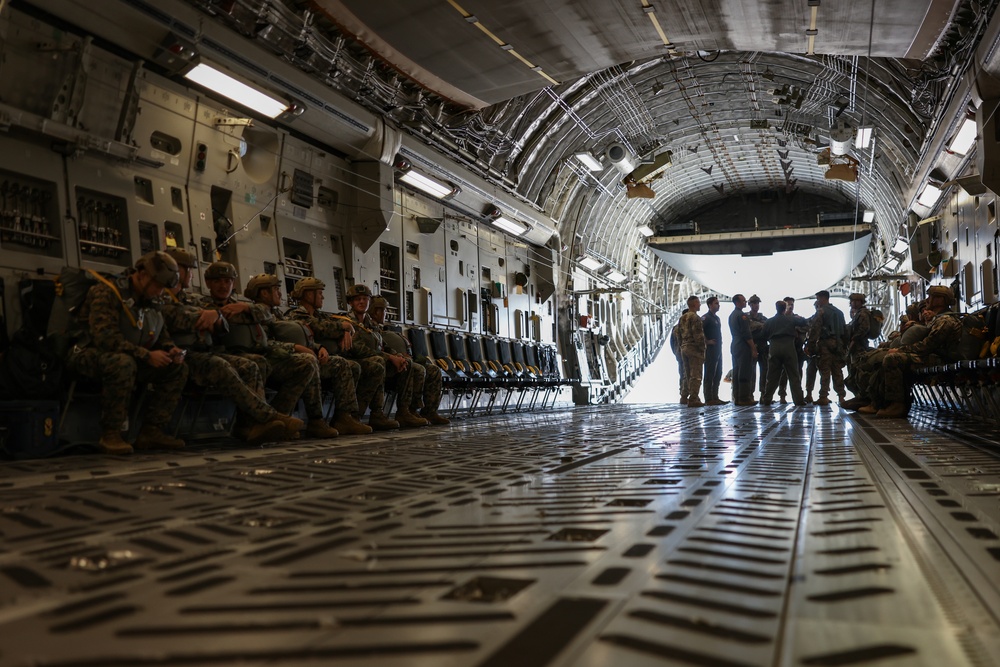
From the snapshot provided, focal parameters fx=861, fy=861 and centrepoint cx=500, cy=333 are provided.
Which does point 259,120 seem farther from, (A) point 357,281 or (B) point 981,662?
(B) point 981,662

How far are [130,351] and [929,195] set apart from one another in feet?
40.3

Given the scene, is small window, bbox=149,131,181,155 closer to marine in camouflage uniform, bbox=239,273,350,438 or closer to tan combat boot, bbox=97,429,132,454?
marine in camouflage uniform, bbox=239,273,350,438

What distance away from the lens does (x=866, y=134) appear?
13.7 m

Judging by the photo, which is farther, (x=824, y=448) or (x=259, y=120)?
(x=259, y=120)

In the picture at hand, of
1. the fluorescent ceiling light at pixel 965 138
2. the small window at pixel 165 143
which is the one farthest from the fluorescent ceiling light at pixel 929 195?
the small window at pixel 165 143

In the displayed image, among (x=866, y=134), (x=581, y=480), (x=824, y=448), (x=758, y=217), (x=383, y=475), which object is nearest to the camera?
(x=581, y=480)

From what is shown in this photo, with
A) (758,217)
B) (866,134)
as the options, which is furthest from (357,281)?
(758,217)

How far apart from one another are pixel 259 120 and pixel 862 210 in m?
18.1

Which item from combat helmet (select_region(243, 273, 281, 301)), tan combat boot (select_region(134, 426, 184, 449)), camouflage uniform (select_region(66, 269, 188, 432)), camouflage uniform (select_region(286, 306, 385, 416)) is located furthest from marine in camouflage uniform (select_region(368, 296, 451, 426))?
tan combat boot (select_region(134, 426, 184, 449))

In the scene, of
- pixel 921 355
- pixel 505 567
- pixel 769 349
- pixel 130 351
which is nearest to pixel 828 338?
pixel 769 349

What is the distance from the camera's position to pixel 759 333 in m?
14.1

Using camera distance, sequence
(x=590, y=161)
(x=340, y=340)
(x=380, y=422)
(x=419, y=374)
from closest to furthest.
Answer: (x=340, y=340) < (x=380, y=422) < (x=419, y=374) < (x=590, y=161)

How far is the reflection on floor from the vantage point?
127 cm

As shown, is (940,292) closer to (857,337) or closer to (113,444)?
(857,337)
